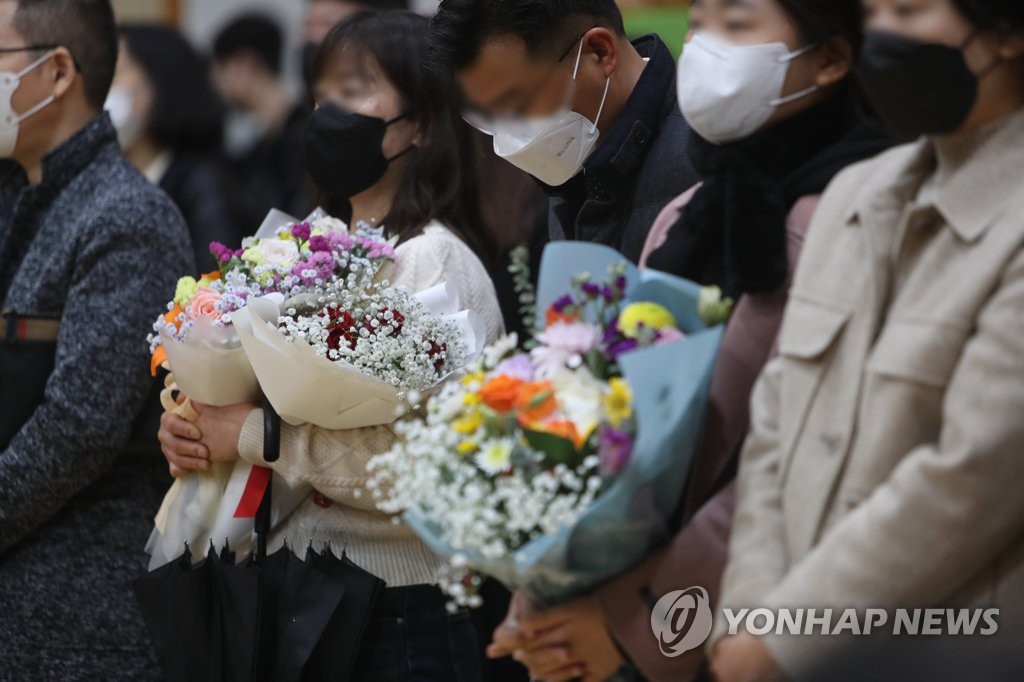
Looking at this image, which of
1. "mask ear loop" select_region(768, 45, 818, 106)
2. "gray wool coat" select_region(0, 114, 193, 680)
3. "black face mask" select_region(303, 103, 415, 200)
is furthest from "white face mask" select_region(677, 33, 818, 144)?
"gray wool coat" select_region(0, 114, 193, 680)

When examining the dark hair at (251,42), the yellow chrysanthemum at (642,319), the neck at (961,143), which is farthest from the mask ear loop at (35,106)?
the dark hair at (251,42)

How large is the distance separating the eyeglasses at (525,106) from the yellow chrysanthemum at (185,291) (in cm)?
75

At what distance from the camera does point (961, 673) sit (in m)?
1.74

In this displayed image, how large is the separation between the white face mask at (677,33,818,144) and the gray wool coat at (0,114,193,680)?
179 centimetres

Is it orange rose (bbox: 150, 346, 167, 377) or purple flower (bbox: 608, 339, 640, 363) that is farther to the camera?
orange rose (bbox: 150, 346, 167, 377)

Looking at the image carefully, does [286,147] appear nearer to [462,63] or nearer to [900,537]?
[462,63]

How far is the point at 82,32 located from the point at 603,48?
5.59ft

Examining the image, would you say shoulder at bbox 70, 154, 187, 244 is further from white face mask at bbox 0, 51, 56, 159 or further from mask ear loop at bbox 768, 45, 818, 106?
mask ear loop at bbox 768, 45, 818, 106

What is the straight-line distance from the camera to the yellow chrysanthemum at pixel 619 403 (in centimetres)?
194

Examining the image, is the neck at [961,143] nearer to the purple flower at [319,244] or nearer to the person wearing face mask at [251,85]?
the purple flower at [319,244]

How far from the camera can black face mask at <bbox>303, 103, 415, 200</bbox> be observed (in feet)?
10.3

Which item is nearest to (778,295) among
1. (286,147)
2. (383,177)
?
(383,177)

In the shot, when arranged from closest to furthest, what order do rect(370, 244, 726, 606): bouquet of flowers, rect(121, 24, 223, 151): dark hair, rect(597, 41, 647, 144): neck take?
1. rect(370, 244, 726, 606): bouquet of flowers
2. rect(597, 41, 647, 144): neck
3. rect(121, 24, 223, 151): dark hair

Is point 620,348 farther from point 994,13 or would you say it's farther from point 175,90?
point 175,90
